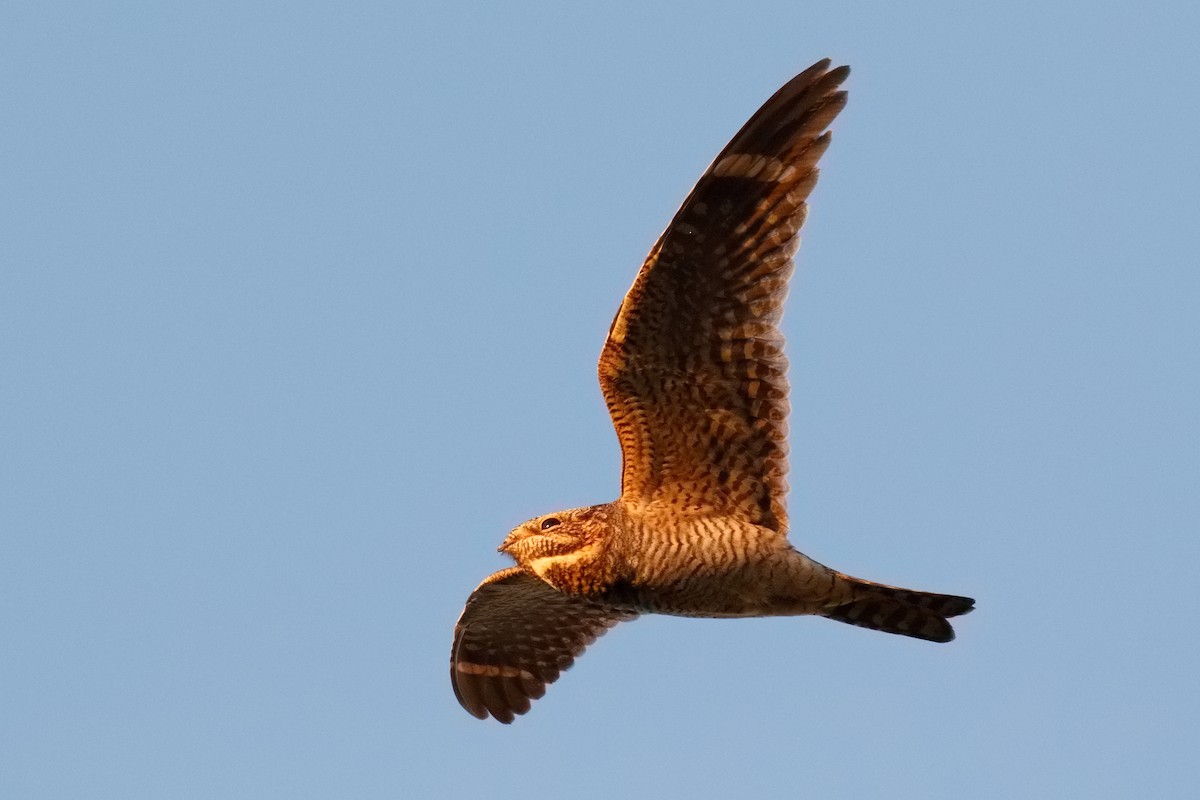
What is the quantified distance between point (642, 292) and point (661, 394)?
2.29 ft

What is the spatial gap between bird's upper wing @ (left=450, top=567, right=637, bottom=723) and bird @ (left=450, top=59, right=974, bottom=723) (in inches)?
66.1

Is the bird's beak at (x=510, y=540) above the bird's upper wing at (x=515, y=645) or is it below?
above

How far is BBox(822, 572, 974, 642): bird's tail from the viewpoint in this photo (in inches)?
414

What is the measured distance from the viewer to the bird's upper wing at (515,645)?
12609mm

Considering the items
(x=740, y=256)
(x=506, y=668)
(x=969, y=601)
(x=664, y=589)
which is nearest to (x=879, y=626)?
(x=969, y=601)

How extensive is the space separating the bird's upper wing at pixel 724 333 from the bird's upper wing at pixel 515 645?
223cm

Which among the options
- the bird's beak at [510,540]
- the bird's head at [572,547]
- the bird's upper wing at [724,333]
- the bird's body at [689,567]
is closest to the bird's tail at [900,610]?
the bird's body at [689,567]

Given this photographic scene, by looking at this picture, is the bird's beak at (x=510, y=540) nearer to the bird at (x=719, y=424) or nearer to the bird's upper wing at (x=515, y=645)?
the bird at (x=719, y=424)

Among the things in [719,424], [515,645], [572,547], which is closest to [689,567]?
[572,547]

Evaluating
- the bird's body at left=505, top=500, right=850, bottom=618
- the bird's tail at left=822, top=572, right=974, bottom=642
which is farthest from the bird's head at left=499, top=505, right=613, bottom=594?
the bird's tail at left=822, top=572, right=974, bottom=642

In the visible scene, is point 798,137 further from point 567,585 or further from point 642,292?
point 567,585

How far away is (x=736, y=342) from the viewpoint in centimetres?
1034

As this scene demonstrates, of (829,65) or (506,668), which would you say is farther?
(506,668)

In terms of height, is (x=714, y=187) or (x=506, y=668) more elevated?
(x=714, y=187)
